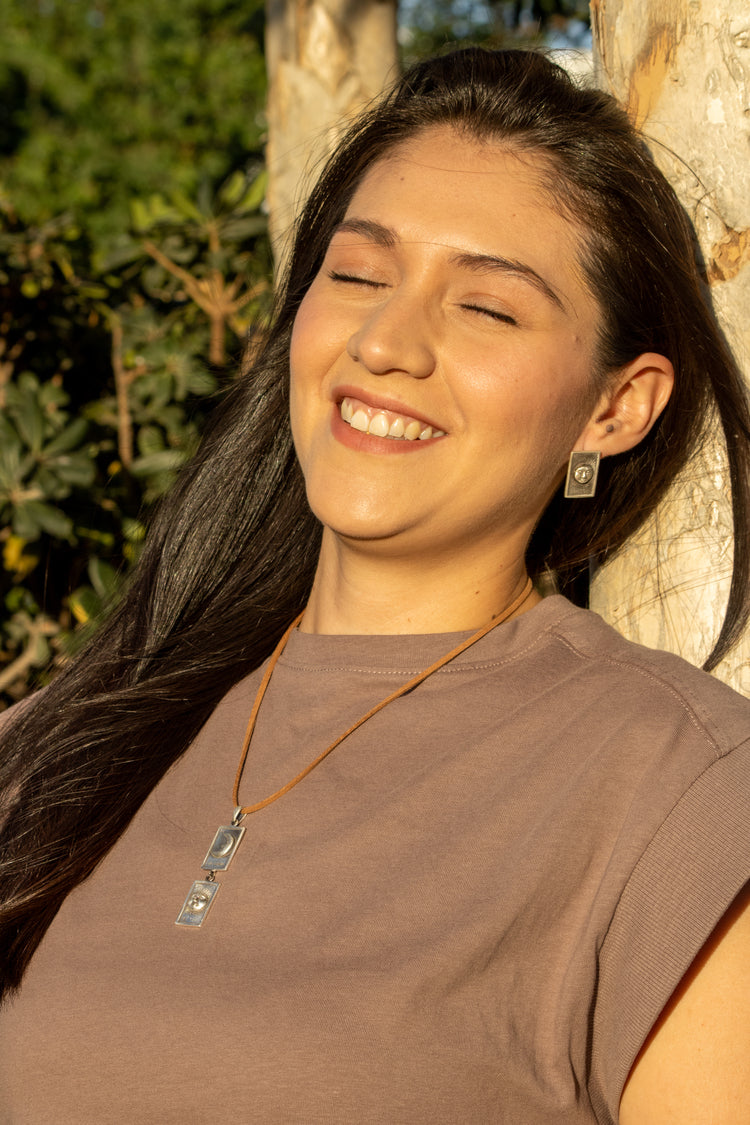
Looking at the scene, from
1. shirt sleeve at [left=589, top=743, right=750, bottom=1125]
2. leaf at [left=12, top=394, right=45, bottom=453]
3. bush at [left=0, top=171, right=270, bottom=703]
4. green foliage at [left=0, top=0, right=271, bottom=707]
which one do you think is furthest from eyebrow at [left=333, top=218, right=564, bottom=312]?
leaf at [left=12, top=394, right=45, bottom=453]

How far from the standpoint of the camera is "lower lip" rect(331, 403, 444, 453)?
191 cm

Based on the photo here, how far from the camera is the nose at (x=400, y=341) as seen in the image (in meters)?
1.88

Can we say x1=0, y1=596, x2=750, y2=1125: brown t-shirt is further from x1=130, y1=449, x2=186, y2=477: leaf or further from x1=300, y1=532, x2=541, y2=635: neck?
x1=130, y1=449, x2=186, y2=477: leaf

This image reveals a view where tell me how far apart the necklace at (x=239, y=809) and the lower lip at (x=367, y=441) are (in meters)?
0.31

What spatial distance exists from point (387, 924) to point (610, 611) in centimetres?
78

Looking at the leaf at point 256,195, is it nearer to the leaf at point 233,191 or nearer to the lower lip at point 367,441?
the leaf at point 233,191

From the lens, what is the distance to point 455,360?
1.88 m

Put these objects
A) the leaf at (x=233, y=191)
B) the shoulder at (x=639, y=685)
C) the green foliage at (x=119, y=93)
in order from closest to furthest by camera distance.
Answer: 1. the shoulder at (x=639, y=685)
2. the leaf at (x=233, y=191)
3. the green foliage at (x=119, y=93)

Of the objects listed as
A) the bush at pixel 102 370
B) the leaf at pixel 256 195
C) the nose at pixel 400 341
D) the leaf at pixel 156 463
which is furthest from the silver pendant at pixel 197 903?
the leaf at pixel 256 195

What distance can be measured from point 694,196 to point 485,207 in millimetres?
335

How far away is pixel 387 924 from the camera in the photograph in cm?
163

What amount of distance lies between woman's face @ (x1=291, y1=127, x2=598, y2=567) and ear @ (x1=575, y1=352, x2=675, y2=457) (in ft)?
0.14

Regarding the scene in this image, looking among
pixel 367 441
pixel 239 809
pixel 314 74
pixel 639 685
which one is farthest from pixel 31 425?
pixel 639 685

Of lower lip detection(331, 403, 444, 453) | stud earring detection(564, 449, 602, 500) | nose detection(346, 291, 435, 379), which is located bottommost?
stud earring detection(564, 449, 602, 500)
